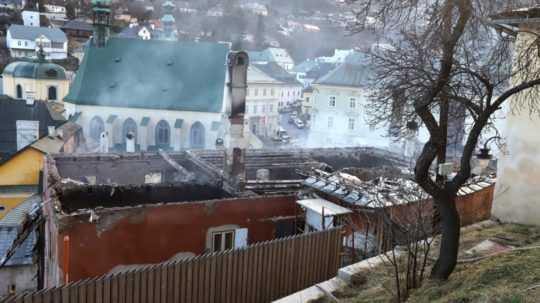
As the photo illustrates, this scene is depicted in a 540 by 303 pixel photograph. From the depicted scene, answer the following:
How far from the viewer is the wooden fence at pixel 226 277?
22.8 ft

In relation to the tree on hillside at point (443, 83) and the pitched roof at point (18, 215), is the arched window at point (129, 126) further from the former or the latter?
the tree on hillside at point (443, 83)

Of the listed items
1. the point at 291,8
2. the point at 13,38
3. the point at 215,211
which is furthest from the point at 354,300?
the point at 291,8

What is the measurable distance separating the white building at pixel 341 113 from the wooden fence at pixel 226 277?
3489 cm

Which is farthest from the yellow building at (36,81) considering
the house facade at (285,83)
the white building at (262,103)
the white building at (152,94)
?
the house facade at (285,83)

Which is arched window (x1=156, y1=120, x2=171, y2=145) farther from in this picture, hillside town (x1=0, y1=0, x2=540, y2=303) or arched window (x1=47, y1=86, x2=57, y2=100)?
arched window (x1=47, y1=86, x2=57, y2=100)

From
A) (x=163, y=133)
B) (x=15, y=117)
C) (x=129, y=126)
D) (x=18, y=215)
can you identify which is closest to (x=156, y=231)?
(x=18, y=215)

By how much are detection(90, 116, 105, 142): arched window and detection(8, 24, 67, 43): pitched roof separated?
42.0m

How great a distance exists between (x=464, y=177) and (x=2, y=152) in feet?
114

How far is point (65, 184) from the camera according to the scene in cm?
1328

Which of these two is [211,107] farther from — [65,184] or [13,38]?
[13,38]

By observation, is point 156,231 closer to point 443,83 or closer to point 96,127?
point 443,83

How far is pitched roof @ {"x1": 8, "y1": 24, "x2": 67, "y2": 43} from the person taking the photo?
244 ft

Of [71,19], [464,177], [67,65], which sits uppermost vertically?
[71,19]

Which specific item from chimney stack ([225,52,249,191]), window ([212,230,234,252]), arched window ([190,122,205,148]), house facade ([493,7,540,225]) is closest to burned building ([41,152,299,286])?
window ([212,230,234,252])
